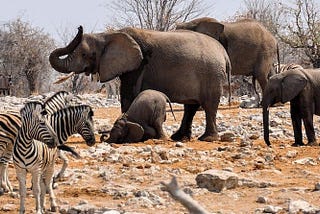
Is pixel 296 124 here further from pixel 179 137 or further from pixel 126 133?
pixel 126 133

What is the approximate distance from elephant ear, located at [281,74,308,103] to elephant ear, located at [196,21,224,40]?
6.74 metres

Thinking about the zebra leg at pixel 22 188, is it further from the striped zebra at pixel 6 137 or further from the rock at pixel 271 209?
the rock at pixel 271 209

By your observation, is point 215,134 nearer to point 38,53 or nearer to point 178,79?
point 178,79

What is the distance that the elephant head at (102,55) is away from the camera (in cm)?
1534

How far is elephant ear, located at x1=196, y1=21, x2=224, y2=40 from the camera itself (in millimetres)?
21656

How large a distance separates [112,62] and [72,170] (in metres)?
5.48

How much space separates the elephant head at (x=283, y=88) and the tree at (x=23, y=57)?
3408 cm

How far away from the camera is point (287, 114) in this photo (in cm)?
2091

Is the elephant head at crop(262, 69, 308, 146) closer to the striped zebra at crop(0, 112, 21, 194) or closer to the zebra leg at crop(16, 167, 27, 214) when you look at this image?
the striped zebra at crop(0, 112, 21, 194)

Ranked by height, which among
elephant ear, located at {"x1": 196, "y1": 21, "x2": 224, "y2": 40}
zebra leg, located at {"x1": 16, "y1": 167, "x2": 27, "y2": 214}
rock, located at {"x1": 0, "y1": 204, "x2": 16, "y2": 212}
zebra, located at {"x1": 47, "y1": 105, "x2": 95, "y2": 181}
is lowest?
rock, located at {"x1": 0, "y1": 204, "x2": 16, "y2": 212}

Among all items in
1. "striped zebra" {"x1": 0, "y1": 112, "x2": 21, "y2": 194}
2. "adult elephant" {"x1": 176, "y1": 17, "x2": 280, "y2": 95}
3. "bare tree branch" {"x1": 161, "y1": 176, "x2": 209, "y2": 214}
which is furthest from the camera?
"adult elephant" {"x1": 176, "y1": 17, "x2": 280, "y2": 95}

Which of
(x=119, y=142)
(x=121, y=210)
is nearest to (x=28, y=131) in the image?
(x=121, y=210)

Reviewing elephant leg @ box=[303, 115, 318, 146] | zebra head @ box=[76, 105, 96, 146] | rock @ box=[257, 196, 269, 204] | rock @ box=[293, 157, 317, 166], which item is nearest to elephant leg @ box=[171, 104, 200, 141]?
elephant leg @ box=[303, 115, 318, 146]

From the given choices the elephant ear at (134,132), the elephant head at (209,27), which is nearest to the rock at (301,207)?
the elephant ear at (134,132)
